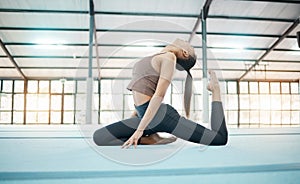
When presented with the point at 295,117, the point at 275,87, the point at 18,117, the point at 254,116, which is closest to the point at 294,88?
the point at 275,87

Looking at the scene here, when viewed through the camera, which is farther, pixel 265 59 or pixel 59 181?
pixel 265 59

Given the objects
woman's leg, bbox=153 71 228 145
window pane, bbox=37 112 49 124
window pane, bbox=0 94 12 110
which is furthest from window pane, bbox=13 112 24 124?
woman's leg, bbox=153 71 228 145

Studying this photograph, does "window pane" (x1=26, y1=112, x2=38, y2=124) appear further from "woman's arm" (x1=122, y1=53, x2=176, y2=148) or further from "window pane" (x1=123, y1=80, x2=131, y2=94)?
"woman's arm" (x1=122, y1=53, x2=176, y2=148)

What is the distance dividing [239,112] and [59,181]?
9460 mm

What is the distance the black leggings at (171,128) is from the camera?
146 cm

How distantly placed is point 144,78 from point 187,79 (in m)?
0.28

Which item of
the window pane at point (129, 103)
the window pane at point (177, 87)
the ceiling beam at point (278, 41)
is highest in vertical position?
the ceiling beam at point (278, 41)

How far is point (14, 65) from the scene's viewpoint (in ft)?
26.8

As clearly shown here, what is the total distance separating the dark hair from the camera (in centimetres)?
146

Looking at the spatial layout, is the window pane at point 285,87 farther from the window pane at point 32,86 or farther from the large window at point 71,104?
the window pane at point 32,86

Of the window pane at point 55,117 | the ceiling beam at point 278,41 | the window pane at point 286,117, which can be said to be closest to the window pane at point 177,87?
the ceiling beam at point 278,41

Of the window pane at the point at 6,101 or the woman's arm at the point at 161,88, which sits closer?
the woman's arm at the point at 161,88

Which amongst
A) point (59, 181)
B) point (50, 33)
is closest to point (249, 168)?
point (59, 181)

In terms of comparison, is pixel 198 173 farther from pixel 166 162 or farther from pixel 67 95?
pixel 67 95
